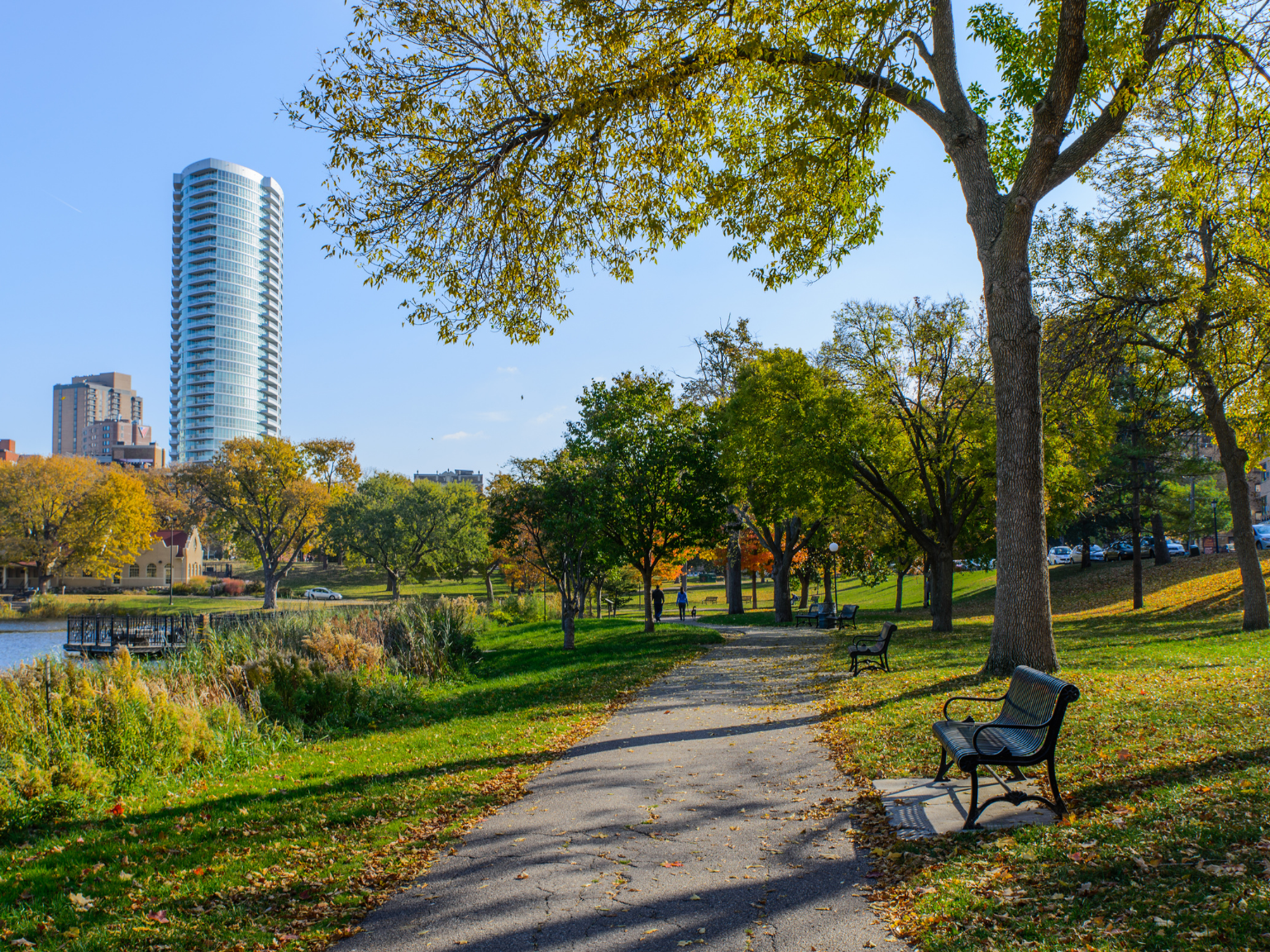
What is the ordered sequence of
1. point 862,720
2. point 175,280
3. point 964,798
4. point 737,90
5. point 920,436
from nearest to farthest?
point 964,798 < point 862,720 < point 737,90 < point 920,436 < point 175,280

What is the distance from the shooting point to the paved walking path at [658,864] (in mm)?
4176

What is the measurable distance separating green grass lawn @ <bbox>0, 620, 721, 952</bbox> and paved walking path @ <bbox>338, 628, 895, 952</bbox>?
42 cm


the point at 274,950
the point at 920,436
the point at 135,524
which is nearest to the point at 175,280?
the point at 135,524

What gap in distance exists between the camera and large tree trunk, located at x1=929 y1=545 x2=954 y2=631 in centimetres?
2252

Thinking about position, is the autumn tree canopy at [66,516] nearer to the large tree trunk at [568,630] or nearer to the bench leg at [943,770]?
the large tree trunk at [568,630]

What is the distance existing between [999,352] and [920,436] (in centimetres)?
1147

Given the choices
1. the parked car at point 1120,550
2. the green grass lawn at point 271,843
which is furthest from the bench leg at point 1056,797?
the parked car at point 1120,550

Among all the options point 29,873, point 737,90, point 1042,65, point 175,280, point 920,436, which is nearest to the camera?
point 29,873

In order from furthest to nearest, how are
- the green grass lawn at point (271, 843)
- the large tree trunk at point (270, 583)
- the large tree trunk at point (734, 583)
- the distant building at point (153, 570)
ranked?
the distant building at point (153, 570)
the large tree trunk at point (270, 583)
the large tree trunk at point (734, 583)
the green grass lawn at point (271, 843)

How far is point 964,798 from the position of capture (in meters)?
6.21

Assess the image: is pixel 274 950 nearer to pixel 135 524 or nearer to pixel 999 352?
pixel 999 352

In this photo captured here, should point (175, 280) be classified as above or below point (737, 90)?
above

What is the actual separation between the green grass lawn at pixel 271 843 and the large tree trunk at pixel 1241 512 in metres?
15.3

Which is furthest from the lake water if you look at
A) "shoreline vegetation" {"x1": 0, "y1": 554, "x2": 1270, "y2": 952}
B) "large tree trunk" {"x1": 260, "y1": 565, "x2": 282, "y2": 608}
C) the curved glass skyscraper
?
the curved glass skyscraper
